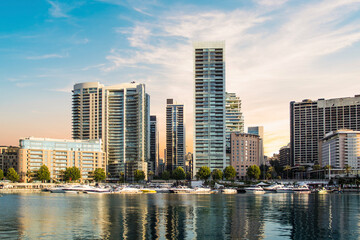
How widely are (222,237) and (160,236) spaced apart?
922 centimetres

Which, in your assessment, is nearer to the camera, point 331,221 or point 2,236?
point 2,236

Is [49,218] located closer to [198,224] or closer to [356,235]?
[198,224]

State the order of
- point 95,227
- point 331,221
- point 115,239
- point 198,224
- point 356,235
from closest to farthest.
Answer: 1. point 115,239
2. point 356,235
3. point 95,227
4. point 198,224
5. point 331,221

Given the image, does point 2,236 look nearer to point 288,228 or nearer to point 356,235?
point 288,228

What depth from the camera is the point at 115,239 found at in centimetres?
6109

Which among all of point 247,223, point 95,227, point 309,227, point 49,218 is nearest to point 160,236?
point 95,227

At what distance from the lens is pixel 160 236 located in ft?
210

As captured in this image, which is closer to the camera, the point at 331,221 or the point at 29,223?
the point at 29,223

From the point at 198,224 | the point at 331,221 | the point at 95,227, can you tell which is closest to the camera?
the point at 95,227

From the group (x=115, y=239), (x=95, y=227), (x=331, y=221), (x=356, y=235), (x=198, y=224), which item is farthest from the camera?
(x=331, y=221)

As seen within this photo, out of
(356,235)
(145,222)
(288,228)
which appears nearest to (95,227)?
(145,222)

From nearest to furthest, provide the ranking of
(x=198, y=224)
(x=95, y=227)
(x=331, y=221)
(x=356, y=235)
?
(x=356, y=235) < (x=95, y=227) < (x=198, y=224) < (x=331, y=221)

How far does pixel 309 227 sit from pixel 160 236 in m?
28.0

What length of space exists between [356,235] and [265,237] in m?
15.0
